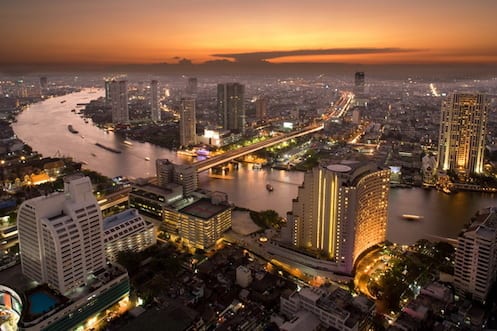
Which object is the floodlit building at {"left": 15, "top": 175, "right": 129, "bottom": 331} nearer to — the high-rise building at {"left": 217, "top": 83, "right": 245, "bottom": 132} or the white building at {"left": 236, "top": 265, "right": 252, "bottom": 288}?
the white building at {"left": 236, "top": 265, "right": 252, "bottom": 288}

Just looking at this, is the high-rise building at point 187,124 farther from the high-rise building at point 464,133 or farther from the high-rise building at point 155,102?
the high-rise building at point 464,133

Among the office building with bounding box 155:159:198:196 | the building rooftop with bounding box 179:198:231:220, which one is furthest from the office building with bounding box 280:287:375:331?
the office building with bounding box 155:159:198:196

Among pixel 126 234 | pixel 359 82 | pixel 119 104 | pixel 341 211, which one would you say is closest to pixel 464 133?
pixel 341 211

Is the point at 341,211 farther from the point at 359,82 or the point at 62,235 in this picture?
the point at 359,82

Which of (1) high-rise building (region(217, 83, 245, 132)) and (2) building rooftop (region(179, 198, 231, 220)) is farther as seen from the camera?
(1) high-rise building (region(217, 83, 245, 132))

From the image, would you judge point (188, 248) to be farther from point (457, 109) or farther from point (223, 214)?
point (457, 109)

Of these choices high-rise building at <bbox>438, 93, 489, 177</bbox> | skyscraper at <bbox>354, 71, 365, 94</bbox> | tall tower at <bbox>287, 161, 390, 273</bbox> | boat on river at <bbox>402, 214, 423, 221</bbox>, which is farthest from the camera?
skyscraper at <bbox>354, 71, 365, 94</bbox>
